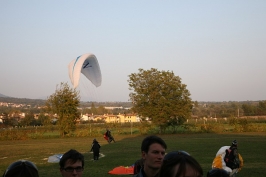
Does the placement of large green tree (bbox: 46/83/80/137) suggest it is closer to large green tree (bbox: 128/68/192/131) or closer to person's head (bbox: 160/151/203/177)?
large green tree (bbox: 128/68/192/131)

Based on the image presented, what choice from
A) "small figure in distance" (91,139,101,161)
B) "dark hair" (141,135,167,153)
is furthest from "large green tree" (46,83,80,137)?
"dark hair" (141,135,167,153)

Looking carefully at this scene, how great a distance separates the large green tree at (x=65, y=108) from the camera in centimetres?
5069

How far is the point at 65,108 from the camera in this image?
50781mm

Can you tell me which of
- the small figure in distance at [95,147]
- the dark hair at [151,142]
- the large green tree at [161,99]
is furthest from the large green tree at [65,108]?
the dark hair at [151,142]

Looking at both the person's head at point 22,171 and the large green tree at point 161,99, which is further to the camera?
the large green tree at point 161,99

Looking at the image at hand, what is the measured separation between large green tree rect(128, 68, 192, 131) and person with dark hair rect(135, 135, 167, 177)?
45.8m

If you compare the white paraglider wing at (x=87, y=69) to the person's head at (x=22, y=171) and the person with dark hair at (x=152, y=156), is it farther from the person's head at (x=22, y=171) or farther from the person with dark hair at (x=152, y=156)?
the person's head at (x=22, y=171)

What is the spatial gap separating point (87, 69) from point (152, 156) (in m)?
32.6

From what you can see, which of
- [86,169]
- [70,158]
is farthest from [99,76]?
[70,158]

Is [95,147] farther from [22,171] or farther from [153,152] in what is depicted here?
[22,171]

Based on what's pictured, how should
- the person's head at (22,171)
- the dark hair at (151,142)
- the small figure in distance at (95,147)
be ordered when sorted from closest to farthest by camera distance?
the person's head at (22,171) → the dark hair at (151,142) → the small figure in distance at (95,147)

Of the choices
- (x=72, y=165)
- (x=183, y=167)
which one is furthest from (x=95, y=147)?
(x=183, y=167)

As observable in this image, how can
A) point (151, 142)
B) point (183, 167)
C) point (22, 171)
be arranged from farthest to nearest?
point (151, 142) < point (22, 171) < point (183, 167)

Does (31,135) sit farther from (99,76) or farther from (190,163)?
(190,163)
